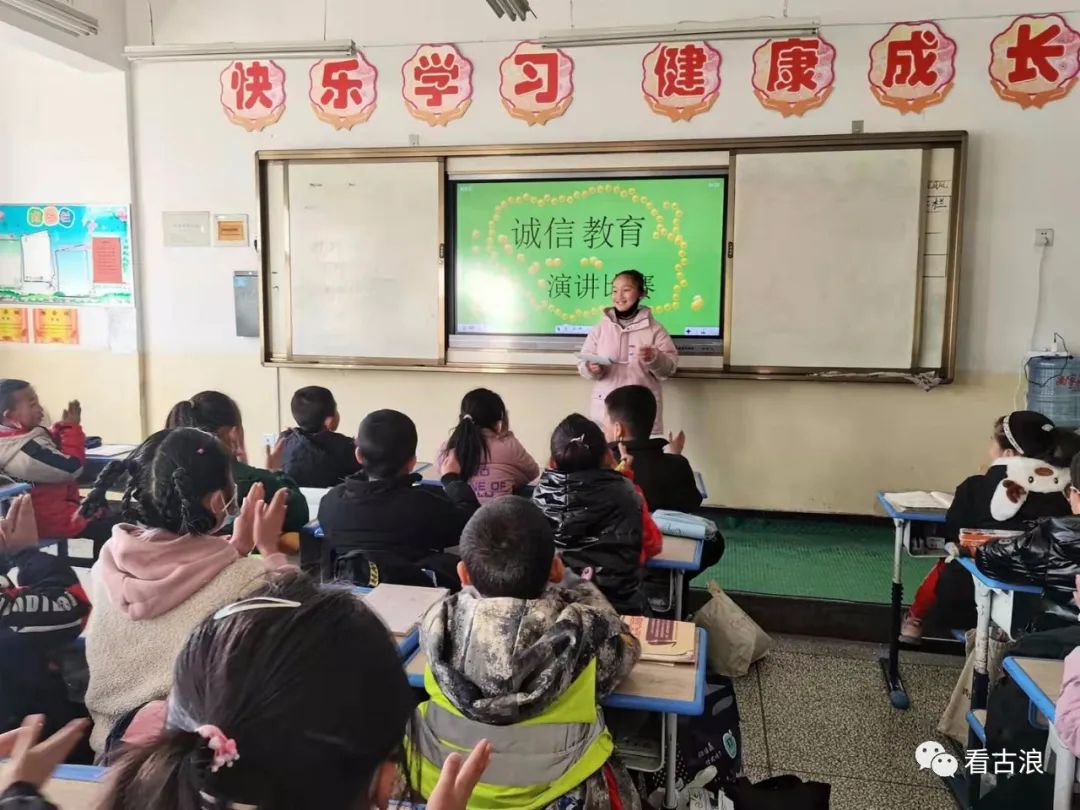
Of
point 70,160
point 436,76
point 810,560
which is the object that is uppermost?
point 436,76

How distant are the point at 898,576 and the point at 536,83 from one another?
126 inches

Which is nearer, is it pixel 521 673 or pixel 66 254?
pixel 521 673

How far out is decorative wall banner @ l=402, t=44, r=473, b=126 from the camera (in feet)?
15.3

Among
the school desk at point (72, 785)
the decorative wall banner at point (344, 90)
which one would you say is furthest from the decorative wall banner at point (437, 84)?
the school desk at point (72, 785)

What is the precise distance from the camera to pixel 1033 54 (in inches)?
160

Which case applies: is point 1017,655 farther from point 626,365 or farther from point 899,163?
point 899,163

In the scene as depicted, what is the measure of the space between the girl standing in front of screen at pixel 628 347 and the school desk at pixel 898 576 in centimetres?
138

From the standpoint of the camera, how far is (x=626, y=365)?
13.6 ft

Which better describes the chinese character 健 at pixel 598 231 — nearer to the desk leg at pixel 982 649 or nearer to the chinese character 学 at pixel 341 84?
the chinese character 学 at pixel 341 84

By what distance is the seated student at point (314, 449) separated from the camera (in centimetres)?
319

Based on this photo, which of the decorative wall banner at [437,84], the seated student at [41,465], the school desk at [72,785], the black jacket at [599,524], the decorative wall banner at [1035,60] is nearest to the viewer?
the school desk at [72,785]

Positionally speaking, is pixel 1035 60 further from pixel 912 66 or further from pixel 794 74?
pixel 794 74

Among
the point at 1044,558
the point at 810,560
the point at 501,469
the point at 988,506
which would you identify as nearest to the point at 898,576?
the point at 988,506

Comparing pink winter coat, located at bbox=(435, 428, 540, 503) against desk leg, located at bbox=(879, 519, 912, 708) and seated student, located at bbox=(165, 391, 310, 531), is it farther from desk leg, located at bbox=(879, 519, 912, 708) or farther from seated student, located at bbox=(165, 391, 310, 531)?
desk leg, located at bbox=(879, 519, 912, 708)
